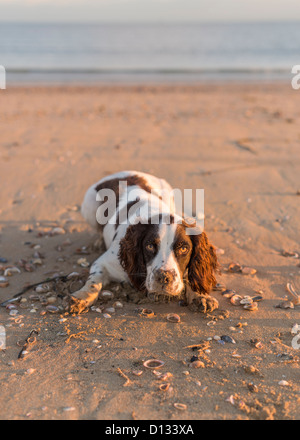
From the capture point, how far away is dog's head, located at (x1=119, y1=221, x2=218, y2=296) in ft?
13.0

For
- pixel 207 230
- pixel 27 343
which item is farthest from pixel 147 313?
pixel 207 230

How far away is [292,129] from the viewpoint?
10.7 meters

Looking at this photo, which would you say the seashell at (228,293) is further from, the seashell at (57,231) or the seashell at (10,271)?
the seashell at (57,231)

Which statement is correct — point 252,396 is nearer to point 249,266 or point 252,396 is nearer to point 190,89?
point 249,266

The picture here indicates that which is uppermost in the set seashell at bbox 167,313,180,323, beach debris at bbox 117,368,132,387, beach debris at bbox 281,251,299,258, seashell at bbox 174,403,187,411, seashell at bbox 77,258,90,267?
beach debris at bbox 281,251,299,258

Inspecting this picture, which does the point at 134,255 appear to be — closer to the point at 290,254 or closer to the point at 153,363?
the point at 153,363

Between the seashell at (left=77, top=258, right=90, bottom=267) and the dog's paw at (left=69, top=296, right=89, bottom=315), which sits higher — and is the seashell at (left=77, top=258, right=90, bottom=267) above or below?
above

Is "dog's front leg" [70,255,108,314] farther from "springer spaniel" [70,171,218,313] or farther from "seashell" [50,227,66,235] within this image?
"seashell" [50,227,66,235]

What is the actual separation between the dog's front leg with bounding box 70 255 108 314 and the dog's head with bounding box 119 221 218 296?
34 centimetres

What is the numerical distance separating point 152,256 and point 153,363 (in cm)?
93

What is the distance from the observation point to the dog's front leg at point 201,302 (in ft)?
14.2

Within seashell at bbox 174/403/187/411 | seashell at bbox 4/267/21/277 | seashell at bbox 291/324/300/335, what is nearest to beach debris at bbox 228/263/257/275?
seashell at bbox 291/324/300/335
